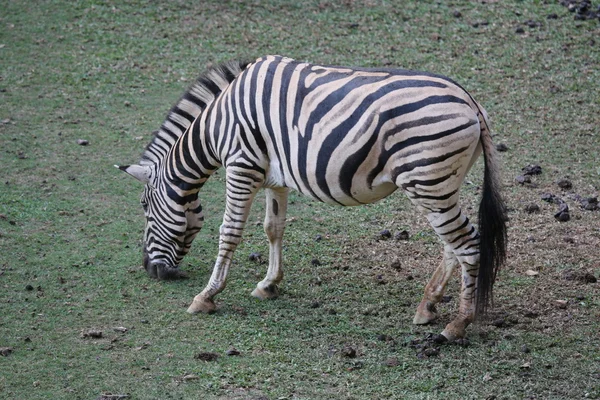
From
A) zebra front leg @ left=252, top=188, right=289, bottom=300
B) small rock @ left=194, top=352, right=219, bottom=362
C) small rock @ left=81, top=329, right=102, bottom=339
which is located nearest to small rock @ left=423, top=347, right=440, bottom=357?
small rock @ left=194, top=352, right=219, bottom=362

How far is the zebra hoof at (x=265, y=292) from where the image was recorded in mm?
7410

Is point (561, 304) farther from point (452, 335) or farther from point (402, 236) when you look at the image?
point (402, 236)

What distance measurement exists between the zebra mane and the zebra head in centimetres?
23

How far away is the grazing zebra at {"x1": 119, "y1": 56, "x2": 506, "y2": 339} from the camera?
6090mm

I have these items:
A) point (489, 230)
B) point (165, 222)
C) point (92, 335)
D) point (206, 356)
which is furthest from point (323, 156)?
point (92, 335)

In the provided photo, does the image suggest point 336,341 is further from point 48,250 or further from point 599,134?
point 599,134

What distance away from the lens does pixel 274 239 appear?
24.6ft

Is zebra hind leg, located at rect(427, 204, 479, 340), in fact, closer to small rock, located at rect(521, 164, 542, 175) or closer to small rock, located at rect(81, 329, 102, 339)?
small rock, located at rect(81, 329, 102, 339)

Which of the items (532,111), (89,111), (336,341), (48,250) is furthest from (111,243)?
(532,111)

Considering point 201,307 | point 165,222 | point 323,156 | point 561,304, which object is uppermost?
point 323,156

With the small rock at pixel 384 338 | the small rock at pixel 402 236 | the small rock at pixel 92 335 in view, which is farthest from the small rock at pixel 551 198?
the small rock at pixel 92 335

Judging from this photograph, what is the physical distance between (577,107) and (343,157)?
6.30 meters

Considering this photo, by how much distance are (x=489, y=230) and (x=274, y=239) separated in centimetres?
215

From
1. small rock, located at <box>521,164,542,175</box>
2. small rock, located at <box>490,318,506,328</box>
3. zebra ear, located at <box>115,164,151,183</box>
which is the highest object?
zebra ear, located at <box>115,164,151,183</box>
